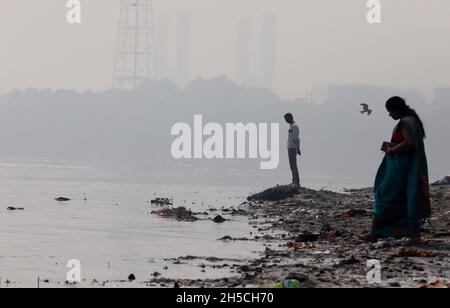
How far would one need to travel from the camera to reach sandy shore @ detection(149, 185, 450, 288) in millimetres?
10148

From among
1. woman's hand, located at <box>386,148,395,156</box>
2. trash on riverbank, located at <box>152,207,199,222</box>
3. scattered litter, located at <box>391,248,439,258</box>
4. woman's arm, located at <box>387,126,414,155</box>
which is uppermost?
woman's arm, located at <box>387,126,414,155</box>

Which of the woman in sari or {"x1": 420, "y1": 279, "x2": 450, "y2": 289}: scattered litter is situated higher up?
the woman in sari

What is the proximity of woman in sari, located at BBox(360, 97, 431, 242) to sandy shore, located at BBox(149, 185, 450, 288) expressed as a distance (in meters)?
0.27

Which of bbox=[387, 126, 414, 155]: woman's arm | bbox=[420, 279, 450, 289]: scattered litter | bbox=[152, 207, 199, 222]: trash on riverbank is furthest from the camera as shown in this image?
bbox=[152, 207, 199, 222]: trash on riverbank

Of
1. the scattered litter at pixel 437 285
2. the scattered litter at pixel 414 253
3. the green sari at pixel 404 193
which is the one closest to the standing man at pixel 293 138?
the green sari at pixel 404 193

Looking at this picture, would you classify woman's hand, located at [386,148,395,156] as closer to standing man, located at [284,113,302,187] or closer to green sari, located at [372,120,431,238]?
green sari, located at [372,120,431,238]

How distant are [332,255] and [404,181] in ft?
4.70

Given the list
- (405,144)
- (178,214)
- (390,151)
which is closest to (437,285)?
(405,144)

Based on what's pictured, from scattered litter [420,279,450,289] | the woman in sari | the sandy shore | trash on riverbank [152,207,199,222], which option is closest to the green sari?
the woman in sari

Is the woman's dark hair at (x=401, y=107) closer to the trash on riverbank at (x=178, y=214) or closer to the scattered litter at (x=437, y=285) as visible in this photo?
the scattered litter at (x=437, y=285)

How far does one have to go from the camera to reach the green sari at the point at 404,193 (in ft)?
42.7

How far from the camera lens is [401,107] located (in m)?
13.1

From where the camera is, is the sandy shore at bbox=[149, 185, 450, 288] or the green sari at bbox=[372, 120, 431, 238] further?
the green sari at bbox=[372, 120, 431, 238]
